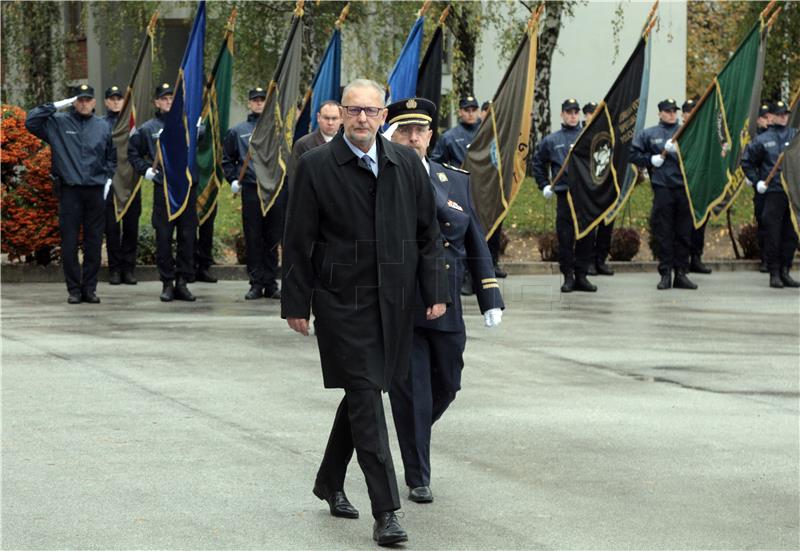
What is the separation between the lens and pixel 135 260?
17.8m

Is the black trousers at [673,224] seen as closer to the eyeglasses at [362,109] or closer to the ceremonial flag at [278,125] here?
the ceremonial flag at [278,125]

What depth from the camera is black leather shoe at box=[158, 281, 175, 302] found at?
50.5ft

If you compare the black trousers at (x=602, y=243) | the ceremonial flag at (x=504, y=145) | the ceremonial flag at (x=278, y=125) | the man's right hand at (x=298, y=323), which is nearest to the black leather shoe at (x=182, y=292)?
the ceremonial flag at (x=278, y=125)

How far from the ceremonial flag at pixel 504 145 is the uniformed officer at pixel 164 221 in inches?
123

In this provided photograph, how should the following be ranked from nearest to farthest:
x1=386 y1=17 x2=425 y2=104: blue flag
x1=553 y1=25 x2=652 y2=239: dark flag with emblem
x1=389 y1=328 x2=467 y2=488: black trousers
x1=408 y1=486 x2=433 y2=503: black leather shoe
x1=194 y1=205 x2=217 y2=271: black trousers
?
x1=408 y1=486 x2=433 y2=503: black leather shoe, x1=389 y1=328 x2=467 y2=488: black trousers, x1=386 y1=17 x2=425 y2=104: blue flag, x1=553 y1=25 x2=652 y2=239: dark flag with emblem, x1=194 y1=205 x2=217 y2=271: black trousers

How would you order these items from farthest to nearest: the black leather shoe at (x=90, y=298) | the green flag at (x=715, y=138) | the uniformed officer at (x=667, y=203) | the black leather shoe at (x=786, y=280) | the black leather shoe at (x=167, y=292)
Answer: the black leather shoe at (x=786, y=280), the uniformed officer at (x=667, y=203), the green flag at (x=715, y=138), the black leather shoe at (x=167, y=292), the black leather shoe at (x=90, y=298)

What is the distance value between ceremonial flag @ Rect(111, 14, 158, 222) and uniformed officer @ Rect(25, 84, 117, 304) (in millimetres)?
1433

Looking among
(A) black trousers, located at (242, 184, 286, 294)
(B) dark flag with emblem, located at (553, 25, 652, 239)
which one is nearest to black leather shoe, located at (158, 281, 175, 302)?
(A) black trousers, located at (242, 184, 286, 294)

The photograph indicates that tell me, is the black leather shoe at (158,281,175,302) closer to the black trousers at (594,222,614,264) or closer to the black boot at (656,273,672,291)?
the black boot at (656,273,672,291)

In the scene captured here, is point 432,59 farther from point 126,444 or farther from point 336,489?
point 336,489

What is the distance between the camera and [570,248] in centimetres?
1719

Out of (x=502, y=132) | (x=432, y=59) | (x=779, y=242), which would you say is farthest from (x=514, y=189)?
(x=779, y=242)

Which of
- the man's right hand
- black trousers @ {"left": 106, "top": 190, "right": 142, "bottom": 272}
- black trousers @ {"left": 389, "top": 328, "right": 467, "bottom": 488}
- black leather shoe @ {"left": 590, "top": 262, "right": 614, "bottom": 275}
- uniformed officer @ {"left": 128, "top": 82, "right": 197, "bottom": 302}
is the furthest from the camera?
black leather shoe @ {"left": 590, "top": 262, "right": 614, "bottom": 275}

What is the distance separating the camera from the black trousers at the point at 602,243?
784 inches
